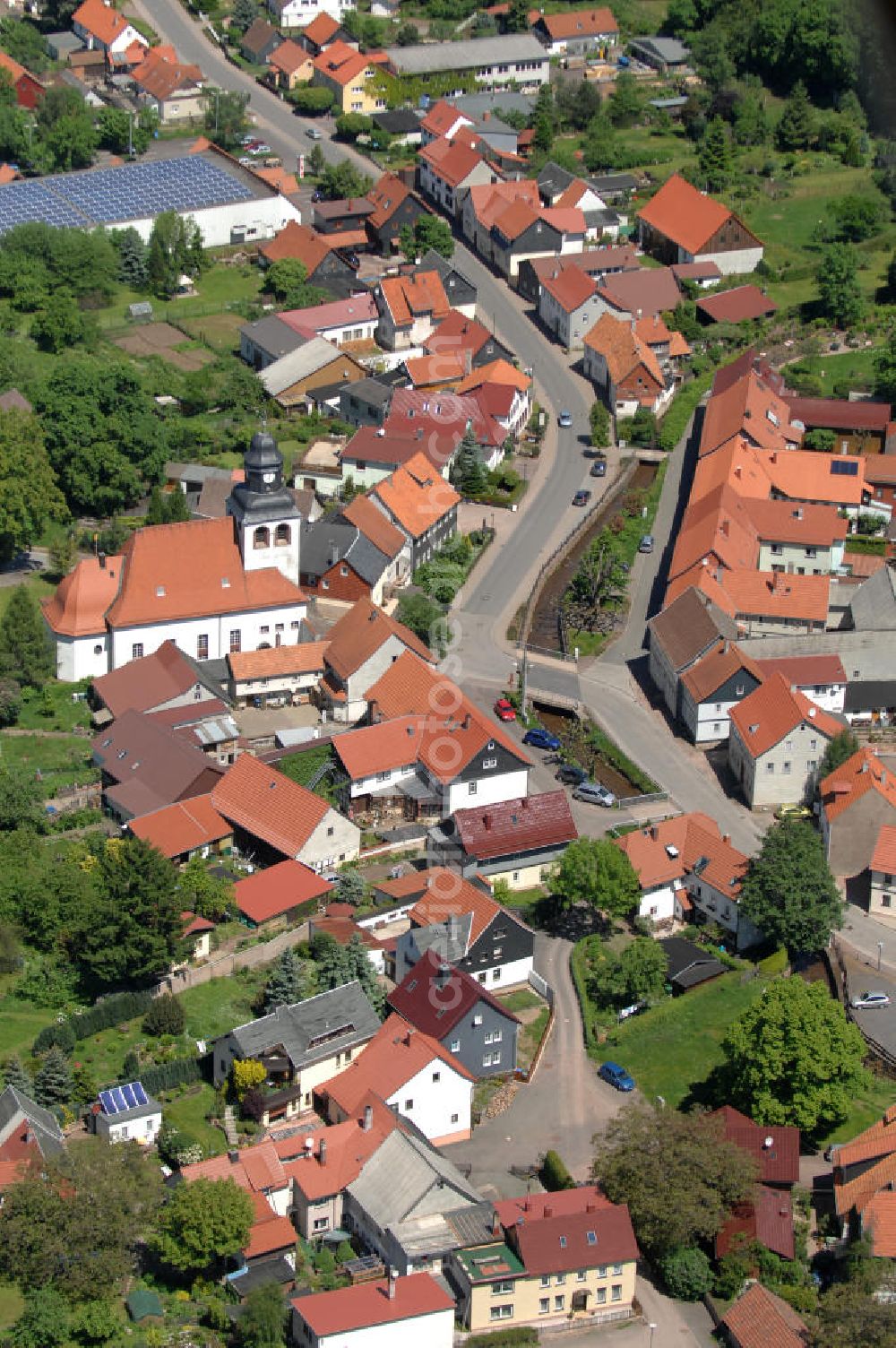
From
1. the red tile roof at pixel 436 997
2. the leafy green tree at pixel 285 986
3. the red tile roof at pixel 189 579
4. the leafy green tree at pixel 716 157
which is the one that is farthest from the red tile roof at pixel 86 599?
the leafy green tree at pixel 716 157

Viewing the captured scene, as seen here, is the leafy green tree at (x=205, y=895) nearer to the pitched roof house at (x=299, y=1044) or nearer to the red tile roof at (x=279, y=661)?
the pitched roof house at (x=299, y=1044)

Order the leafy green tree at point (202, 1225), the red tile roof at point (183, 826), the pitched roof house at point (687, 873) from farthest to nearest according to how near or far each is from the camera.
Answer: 1. the pitched roof house at point (687, 873)
2. the red tile roof at point (183, 826)
3. the leafy green tree at point (202, 1225)

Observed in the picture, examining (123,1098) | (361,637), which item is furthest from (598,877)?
(123,1098)

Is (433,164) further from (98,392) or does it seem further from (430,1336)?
(430,1336)

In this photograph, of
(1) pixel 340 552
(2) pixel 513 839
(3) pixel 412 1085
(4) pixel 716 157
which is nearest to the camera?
(3) pixel 412 1085

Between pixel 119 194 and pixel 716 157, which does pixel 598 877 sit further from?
pixel 716 157

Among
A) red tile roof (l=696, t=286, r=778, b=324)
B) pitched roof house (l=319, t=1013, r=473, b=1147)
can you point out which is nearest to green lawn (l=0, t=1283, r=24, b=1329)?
pitched roof house (l=319, t=1013, r=473, b=1147)
